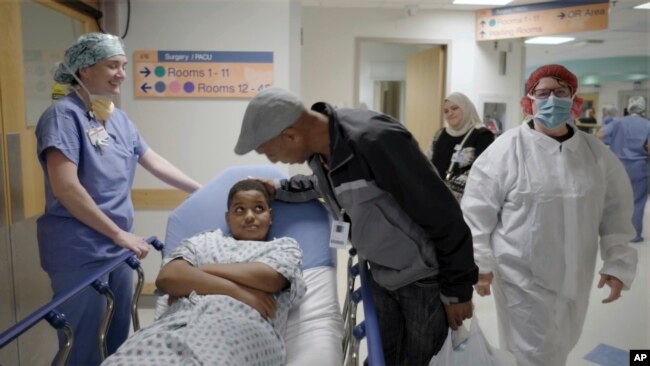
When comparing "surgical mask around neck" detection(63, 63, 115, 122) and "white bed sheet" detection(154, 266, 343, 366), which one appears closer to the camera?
"white bed sheet" detection(154, 266, 343, 366)

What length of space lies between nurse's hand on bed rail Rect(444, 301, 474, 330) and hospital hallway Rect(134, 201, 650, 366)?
143cm

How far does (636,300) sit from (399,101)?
6.68 meters

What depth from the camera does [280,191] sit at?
2143 millimetres

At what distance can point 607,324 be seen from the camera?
10.7ft

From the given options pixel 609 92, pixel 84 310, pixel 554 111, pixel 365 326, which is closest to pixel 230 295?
pixel 365 326

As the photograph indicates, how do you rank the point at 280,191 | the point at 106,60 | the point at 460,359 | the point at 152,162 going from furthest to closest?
the point at 152,162, the point at 280,191, the point at 106,60, the point at 460,359

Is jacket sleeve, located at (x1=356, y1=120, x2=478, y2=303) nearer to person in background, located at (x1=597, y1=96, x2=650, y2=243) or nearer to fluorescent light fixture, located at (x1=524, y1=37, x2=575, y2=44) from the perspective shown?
person in background, located at (x1=597, y1=96, x2=650, y2=243)

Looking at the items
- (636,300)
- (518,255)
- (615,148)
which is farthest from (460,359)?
(615,148)

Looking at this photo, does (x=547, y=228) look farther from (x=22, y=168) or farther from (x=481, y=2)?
(x=481, y=2)

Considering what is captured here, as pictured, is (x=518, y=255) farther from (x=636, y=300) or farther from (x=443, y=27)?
(x=443, y=27)

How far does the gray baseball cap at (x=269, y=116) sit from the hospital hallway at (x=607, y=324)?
1.88 m

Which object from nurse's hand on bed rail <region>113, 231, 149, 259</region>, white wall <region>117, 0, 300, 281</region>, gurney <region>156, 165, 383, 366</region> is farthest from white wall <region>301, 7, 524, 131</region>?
nurse's hand on bed rail <region>113, 231, 149, 259</region>

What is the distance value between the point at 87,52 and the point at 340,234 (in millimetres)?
1284

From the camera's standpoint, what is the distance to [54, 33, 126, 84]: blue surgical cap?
1.89 m
